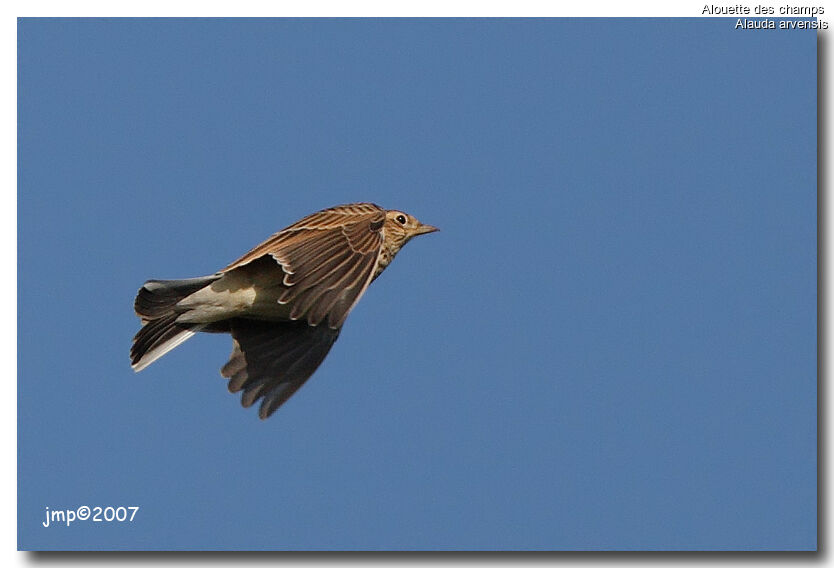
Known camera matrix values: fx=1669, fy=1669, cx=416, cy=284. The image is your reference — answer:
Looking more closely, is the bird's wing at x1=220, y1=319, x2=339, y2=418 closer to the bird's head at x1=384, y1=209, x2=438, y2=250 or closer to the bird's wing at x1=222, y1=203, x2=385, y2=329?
the bird's wing at x1=222, y1=203, x2=385, y2=329

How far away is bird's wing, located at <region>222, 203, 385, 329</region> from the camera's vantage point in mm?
8586

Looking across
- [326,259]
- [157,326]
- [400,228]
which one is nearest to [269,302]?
[157,326]

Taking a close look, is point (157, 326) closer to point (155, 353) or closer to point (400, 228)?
point (155, 353)

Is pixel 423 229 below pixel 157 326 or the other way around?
the other way around

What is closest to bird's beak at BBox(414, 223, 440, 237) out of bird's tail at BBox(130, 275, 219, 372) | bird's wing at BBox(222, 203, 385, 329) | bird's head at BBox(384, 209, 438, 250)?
bird's head at BBox(384, 209, 438, 250)

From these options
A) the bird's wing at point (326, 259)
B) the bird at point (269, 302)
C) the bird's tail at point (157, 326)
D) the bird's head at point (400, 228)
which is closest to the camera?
the bird's wing at point (326, 259)

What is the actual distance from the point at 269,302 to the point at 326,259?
88 cm

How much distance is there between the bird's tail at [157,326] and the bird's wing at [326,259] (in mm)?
424

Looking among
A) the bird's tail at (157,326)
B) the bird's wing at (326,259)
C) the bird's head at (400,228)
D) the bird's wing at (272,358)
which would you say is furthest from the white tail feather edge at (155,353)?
the bird's head at (400,228)

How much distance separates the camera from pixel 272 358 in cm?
988

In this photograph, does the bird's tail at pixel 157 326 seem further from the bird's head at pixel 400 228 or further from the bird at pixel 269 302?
the bird's head at pixel 400 228

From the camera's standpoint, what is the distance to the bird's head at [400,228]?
1018 cm
